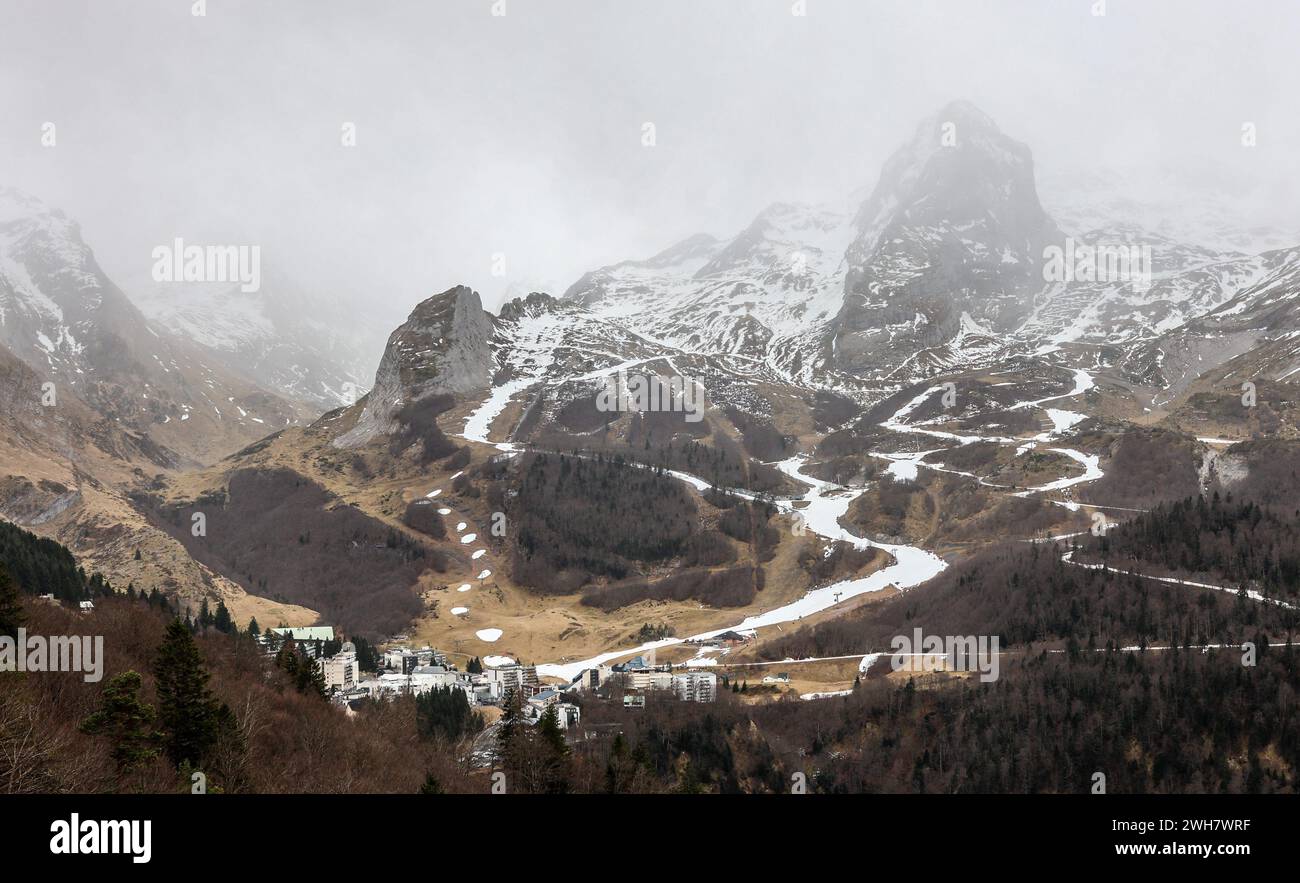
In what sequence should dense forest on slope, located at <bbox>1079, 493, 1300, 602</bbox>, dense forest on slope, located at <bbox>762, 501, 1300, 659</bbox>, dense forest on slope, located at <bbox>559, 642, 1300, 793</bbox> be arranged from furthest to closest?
dense forest on slope, located at <bbox>1079, 493, 1300, 602</bbox> → dense forest on slope, located at <bbox>762, 501, 1300, 659</bbox> → dense forest on slope, located at <bbox>559, 642, 1300, 793</bbox>

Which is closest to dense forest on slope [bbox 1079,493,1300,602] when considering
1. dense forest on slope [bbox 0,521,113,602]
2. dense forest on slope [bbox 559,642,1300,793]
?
dense forest on slope [bbox 559,642,1300,793]

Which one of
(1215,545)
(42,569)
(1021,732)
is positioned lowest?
(1021,732)

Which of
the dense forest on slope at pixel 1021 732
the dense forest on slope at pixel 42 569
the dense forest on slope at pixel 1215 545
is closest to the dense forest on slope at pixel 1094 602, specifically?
the dense forest on slope at pixel 1215 545

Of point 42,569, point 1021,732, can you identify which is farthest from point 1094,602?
point 42,569

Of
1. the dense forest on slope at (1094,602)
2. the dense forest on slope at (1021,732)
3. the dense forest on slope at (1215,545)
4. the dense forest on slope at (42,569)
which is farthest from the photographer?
the dense forest on slope at (1215,545)

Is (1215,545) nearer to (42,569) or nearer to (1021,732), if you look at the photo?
(1021,732)

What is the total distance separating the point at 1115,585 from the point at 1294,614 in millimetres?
25507

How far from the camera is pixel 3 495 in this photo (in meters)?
186

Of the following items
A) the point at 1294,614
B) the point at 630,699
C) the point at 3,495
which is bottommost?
the point at 630,699

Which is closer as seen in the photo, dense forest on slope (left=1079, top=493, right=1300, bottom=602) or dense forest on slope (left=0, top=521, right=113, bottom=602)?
dense forest on slope (left=0, top=521, right=113, bottom=602)

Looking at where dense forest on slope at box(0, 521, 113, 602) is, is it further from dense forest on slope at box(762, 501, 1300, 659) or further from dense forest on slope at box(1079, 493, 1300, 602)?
dense forest on slope at box(1079, 493, 1300, 602)

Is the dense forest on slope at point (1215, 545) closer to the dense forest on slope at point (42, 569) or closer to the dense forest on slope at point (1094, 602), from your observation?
the dense forest on slope at point (1094, 602)
